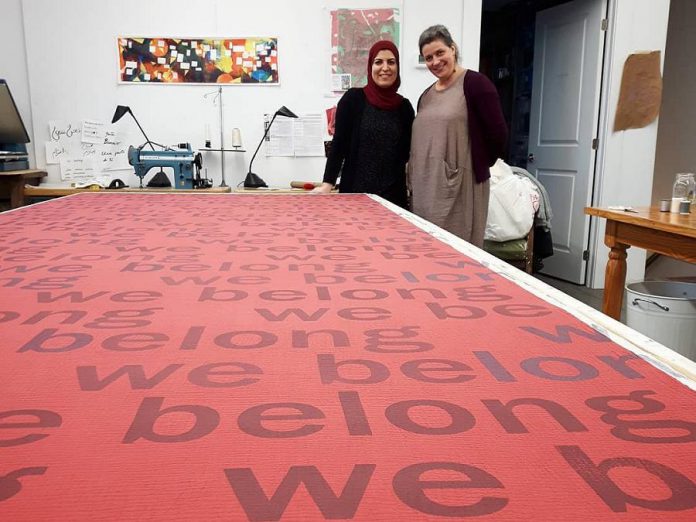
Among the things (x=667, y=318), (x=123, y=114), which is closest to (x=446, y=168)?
(x=667, y=318)

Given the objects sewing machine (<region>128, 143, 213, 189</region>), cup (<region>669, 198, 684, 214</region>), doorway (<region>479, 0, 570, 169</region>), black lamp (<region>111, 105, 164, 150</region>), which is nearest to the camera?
cup (<region>669, 198, 684, 214</region>)

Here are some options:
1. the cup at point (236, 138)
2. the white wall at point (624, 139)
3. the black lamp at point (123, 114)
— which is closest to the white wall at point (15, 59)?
the black lamp at point (123, 114)

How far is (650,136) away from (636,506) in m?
4.08

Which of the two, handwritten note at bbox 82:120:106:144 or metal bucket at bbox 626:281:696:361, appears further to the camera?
handwritten note at bbox 82:120:106:144

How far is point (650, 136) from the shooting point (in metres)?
3.85

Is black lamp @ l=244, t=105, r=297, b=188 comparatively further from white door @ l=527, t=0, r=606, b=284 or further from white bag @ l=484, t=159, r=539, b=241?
white door @ l=527, t=0, r=606, b=284

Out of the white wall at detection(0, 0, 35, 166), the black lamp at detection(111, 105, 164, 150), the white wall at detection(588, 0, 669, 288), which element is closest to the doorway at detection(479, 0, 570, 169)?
the white wall at detection(588, 0, 669, 288)

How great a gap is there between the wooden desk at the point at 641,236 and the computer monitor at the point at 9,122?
3095 mm

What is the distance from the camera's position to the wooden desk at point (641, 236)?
1.91 metres

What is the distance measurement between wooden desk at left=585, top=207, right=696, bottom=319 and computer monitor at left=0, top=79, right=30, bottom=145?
3.10 meters

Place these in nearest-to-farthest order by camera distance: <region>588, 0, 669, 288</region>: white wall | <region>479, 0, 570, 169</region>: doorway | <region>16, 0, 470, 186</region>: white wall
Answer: <region>16, 0, 470, 186</region>: white wall, <region>588, 0, 669, 288</region>: white wall, <region>479, 0, 570, 169</region>: doorway

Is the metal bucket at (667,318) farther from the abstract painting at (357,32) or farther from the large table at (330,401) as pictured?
the abstract painting at (357,32)

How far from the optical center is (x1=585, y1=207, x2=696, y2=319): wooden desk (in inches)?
75.1

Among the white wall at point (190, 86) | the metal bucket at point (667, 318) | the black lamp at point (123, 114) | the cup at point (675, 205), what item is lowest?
the metal bucket at point (667, 318)
